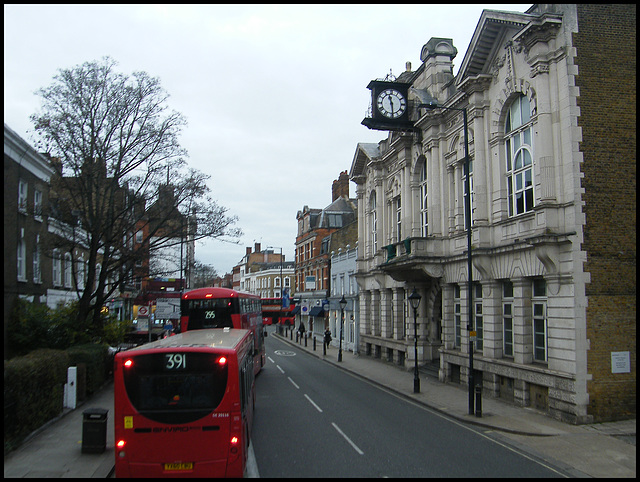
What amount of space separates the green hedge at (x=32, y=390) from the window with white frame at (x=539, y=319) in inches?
584

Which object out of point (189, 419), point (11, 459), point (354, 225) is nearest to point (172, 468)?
point (189, 419)

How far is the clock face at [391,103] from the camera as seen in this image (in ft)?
87.9

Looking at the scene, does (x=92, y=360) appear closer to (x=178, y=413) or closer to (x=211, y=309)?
(x=211, y=309)

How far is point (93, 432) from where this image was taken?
455 inches

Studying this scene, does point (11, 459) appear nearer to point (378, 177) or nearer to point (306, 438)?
point (306, 438)

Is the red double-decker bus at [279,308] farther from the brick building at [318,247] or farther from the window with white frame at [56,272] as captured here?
the window with white frame at [56,272]

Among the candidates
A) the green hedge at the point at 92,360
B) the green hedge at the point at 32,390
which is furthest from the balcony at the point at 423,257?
the green hedge at the point at 32,390

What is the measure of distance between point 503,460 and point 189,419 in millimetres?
6936

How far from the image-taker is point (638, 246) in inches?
620

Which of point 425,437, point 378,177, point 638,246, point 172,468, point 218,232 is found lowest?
point 425,437

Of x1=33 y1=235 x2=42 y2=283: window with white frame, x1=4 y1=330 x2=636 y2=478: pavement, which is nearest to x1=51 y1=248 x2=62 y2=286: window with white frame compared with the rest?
x1=33 y1=235 x2=42 y2=283: window with white frame

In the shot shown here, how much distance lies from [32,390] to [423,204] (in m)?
20.0

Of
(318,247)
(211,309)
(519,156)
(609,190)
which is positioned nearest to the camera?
(609,190)

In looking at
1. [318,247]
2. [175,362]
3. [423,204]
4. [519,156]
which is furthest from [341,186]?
[175,362]
